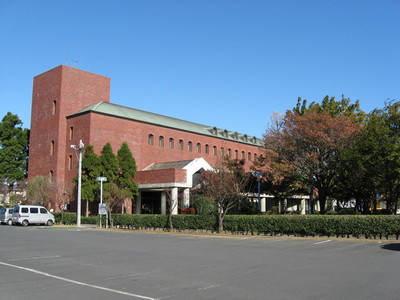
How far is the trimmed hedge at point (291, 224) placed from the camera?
20969 millimetres

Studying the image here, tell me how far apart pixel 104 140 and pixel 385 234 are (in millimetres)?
31447

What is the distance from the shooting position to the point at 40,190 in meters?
40.8

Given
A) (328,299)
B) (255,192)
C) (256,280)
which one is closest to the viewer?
(328,299)

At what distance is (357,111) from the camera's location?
121 feet

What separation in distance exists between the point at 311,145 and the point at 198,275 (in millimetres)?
22535

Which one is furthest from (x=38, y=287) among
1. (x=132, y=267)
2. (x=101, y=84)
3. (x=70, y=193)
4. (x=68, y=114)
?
(x=101, y=84)

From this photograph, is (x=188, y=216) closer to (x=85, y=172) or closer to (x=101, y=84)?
(x=85, y=172)

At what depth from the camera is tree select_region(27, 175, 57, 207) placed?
134 ft

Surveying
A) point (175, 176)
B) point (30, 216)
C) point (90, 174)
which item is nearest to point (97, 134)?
point (90, 174)

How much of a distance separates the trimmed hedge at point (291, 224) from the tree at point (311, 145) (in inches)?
277

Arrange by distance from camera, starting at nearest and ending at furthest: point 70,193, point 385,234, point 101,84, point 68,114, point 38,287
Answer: point 38,287
point 385,234
point 70,193
point 68,114
point 101,84

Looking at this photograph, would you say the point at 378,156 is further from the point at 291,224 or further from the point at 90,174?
the point at 90,174

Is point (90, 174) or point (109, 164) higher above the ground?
point (109, 164)

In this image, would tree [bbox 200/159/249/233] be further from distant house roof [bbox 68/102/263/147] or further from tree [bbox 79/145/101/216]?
distant house roof [bbox 68/102/263/147]
